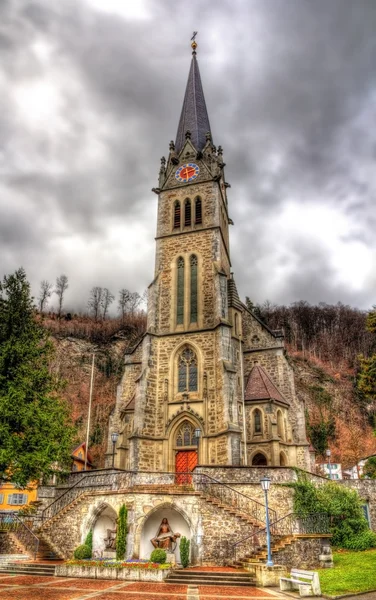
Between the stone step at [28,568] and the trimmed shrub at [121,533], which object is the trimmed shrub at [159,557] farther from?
the stone step at [28,568]

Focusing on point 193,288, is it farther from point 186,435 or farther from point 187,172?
point 187,172

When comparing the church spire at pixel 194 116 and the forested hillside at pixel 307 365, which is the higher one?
the church spire at pixel 194 116

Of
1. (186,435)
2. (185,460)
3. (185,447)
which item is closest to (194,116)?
(186,435)

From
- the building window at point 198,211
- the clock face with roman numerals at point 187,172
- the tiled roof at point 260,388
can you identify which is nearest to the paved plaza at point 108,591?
the tiled roof at point 260,388

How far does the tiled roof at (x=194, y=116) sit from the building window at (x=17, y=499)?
2868cm

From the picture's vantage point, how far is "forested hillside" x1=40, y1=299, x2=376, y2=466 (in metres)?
48.2

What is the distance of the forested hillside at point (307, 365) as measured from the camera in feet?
158

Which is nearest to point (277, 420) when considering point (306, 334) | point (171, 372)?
point (171, 372)

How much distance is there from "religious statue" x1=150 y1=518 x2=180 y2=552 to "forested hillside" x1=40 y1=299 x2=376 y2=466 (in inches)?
1072

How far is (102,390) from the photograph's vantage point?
55562 millimetres

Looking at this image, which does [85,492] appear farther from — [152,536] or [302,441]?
[302,441]

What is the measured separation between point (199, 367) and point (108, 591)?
15618 mm

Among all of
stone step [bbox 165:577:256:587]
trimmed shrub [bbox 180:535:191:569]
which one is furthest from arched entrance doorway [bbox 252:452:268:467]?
stone step [bbox 165:577:256:587]

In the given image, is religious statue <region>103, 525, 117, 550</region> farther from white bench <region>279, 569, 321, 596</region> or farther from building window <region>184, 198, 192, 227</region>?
building window <region>184, 198, 192, 227</region>
